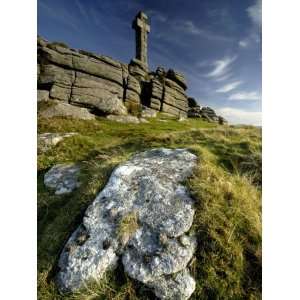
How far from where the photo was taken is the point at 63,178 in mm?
5602

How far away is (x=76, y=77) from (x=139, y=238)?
17672 mm

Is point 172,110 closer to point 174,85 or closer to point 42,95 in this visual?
point 174,85

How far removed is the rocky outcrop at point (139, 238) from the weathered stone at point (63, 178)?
1.33 meters

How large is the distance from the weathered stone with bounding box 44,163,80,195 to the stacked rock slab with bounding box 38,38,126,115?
12.0m

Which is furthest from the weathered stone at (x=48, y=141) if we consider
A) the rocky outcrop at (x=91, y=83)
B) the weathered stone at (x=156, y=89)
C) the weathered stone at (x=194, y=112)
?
the weathered stone at (x=194, y=112)

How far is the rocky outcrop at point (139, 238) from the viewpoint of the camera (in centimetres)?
287

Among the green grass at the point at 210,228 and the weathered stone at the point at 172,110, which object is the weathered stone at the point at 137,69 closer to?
the weathered stone at the point at 172,110

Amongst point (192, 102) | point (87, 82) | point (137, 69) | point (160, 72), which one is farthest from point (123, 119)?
point (192, 102)

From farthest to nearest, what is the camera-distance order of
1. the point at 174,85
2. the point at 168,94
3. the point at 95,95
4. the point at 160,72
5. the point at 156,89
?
the point at 160,72 → the point at 174,85 → the point at 168,94 → the point at 156,89 → the point at 95,95

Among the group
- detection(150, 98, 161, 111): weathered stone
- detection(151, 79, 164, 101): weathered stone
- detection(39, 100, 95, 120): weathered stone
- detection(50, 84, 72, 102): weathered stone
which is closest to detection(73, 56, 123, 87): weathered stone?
detection(50, 84, 72, 102): weathered stone

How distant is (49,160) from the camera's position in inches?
303

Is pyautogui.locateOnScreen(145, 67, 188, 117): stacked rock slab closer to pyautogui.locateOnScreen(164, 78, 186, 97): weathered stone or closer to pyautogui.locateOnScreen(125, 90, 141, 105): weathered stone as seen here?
pyautogui.locateOnScreen(164, 78, 186, 97): weathered stone
